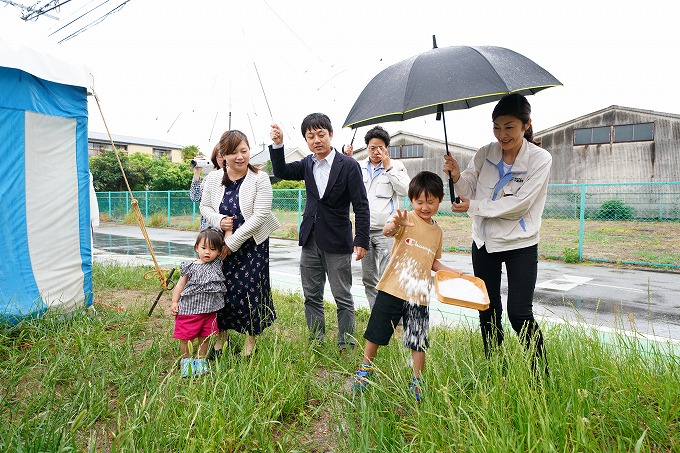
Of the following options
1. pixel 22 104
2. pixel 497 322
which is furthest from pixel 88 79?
pixel 497 322

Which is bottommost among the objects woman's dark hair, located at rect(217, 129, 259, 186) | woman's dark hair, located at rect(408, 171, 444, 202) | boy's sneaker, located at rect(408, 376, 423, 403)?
boy's sneaker, located at rect(408, 376, 423, 403)

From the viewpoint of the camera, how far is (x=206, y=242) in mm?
2959

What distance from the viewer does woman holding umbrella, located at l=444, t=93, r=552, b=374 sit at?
236 cm

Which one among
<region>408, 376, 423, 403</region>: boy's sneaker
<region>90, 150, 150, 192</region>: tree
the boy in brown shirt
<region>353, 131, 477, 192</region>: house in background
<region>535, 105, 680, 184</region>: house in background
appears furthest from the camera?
<region>90, 150, 150, 192</region>: tree

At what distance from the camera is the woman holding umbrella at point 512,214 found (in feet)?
7.75

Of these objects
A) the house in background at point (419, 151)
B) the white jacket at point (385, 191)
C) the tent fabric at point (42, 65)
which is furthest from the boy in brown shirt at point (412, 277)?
the house in background at point (419, 151)

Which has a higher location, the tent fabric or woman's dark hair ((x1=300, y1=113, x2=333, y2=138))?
the tent fabric

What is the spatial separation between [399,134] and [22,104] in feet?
78.9

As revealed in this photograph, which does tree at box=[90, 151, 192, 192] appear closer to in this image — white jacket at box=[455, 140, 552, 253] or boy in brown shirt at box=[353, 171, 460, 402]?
boy in brown shirt at box=[353, 171, 460, 402]

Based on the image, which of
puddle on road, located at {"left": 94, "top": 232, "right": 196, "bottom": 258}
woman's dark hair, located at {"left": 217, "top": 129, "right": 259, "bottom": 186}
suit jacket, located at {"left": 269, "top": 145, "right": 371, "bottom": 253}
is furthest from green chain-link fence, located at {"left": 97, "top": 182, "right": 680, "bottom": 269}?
woman's dark hair, located at {"left": 217, "top": 129, "right": 259, "bottom": 186}

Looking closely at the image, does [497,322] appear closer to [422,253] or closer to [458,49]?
[422,253]

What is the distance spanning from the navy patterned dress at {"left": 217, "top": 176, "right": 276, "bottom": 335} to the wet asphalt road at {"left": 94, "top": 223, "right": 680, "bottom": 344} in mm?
1393

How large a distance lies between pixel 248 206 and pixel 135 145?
44.9 metres

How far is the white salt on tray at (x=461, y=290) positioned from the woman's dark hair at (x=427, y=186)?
1.66 feet
